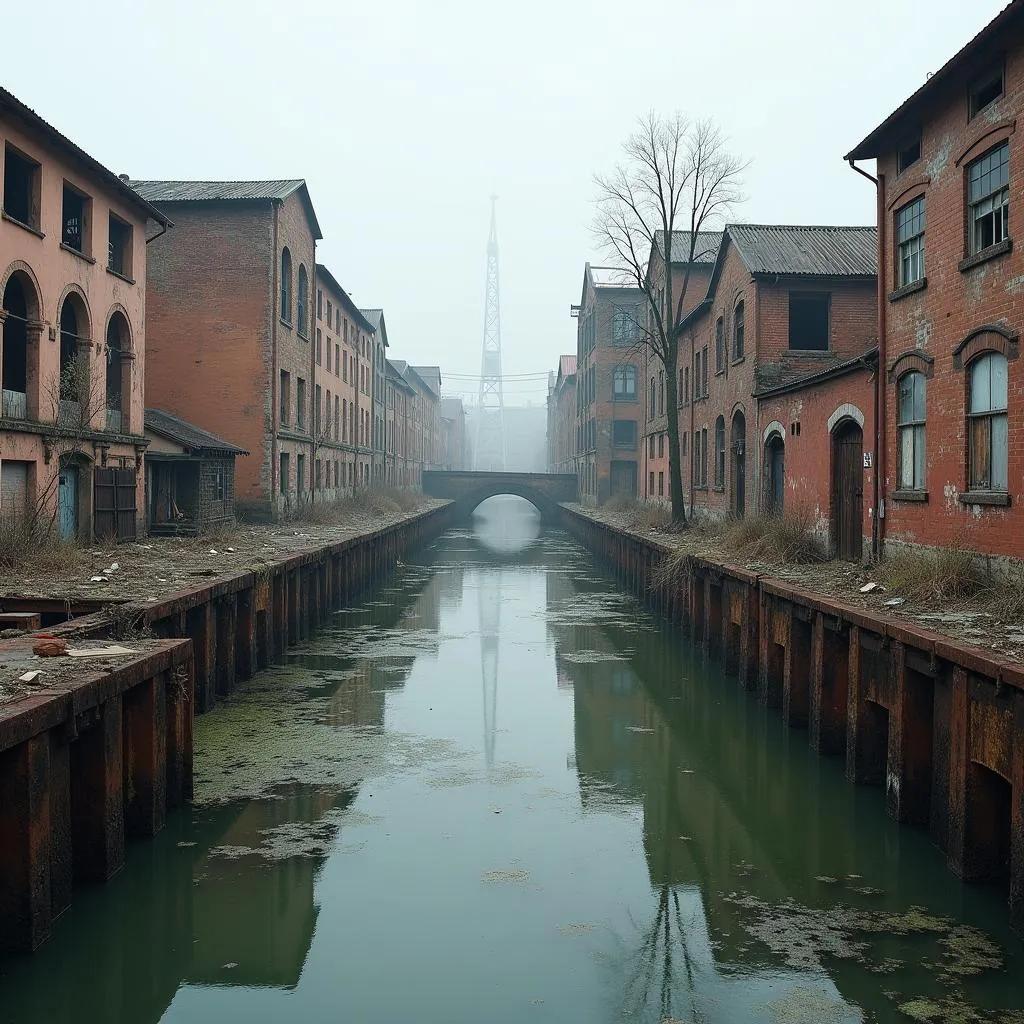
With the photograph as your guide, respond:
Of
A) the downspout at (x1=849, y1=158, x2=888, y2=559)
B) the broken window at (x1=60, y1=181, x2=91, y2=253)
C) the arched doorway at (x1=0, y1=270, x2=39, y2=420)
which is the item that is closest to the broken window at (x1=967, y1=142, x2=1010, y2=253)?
the downspout at (x1=849, y1=158, x2=888, y2=559)

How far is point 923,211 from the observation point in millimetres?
14930

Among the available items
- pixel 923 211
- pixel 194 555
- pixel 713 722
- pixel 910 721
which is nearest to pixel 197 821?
pixel 910 721

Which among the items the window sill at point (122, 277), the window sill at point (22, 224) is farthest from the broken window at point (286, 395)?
the window sill at point (22, 224)

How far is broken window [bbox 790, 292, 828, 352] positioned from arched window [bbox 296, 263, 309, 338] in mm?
16213

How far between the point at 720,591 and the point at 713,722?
4.32m

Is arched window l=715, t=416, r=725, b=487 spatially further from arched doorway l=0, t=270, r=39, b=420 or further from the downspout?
arched doorway l=0, t=270, r=39, b=420

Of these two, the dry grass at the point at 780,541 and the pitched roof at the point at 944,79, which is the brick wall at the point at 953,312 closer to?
the pitched roof at the point at 944,79

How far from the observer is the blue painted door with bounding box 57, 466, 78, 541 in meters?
19.2

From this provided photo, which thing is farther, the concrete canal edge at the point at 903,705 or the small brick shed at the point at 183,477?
the small brick shed at the point at 183,477

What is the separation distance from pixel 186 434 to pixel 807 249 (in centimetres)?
1584

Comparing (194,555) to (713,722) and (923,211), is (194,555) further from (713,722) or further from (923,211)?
(923,211)

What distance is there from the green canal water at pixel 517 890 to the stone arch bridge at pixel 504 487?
47.9 metres

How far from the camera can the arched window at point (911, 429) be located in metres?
14.7

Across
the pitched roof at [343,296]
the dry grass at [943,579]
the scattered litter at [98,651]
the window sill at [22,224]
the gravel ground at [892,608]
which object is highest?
the pitched roof at [343,296]
